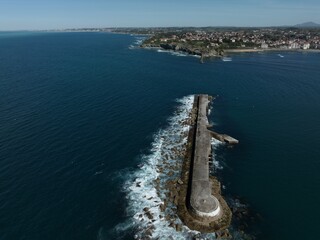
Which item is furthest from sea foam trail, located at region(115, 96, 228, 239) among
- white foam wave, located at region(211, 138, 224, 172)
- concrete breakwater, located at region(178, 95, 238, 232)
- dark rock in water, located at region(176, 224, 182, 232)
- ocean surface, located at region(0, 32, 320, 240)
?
concrete breakwater, located at region(178, 95, 238, 232)

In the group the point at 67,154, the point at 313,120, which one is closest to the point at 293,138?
the point at 313,120

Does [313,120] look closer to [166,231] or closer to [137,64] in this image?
[166,231]

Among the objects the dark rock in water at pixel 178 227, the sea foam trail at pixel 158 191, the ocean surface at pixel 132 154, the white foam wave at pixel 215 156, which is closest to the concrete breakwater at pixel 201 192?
the white foam wave at pixel 215 156

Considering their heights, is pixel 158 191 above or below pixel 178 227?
below

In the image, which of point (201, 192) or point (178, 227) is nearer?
point (178, 227)

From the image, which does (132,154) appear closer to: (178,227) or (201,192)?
(201,192)

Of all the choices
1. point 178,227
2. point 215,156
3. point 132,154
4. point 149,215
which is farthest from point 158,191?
point 215,156

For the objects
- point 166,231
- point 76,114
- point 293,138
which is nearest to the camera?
point 166,231
